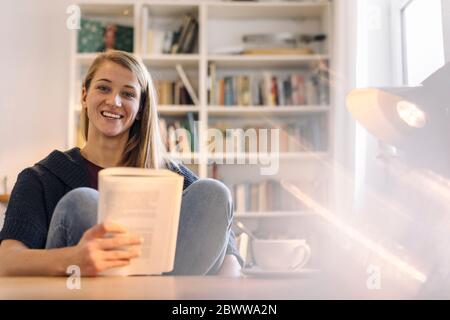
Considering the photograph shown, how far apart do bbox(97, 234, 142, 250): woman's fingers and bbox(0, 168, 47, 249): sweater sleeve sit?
0.26 metres

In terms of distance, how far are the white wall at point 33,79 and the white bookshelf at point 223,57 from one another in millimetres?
136

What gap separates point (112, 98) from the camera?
978mm

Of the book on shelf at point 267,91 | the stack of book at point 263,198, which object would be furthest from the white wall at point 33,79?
the stack of book at point 263,198

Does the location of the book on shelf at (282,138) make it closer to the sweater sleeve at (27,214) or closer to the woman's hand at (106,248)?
the sweater sleeve at (27,214)

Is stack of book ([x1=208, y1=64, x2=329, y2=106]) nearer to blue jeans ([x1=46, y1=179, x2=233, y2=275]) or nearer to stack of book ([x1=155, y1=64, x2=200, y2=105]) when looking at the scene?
stack of book ([x1=155, y1=64, x2=200, y2=105])

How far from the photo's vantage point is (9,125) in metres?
2.36

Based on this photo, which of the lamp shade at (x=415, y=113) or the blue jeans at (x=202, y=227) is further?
the blue jeans at (x=202, y=227)

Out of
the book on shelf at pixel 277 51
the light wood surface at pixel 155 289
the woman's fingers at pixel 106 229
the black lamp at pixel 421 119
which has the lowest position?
the light wood surface at pixel 155 289

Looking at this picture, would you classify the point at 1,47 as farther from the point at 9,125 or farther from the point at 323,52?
the point at 323,52

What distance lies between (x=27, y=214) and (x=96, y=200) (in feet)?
0.68

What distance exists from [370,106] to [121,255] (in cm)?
42

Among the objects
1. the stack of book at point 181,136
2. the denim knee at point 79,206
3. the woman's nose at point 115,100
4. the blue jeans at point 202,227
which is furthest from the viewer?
the stack of book at point 181,136

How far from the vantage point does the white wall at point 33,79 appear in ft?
7.59
